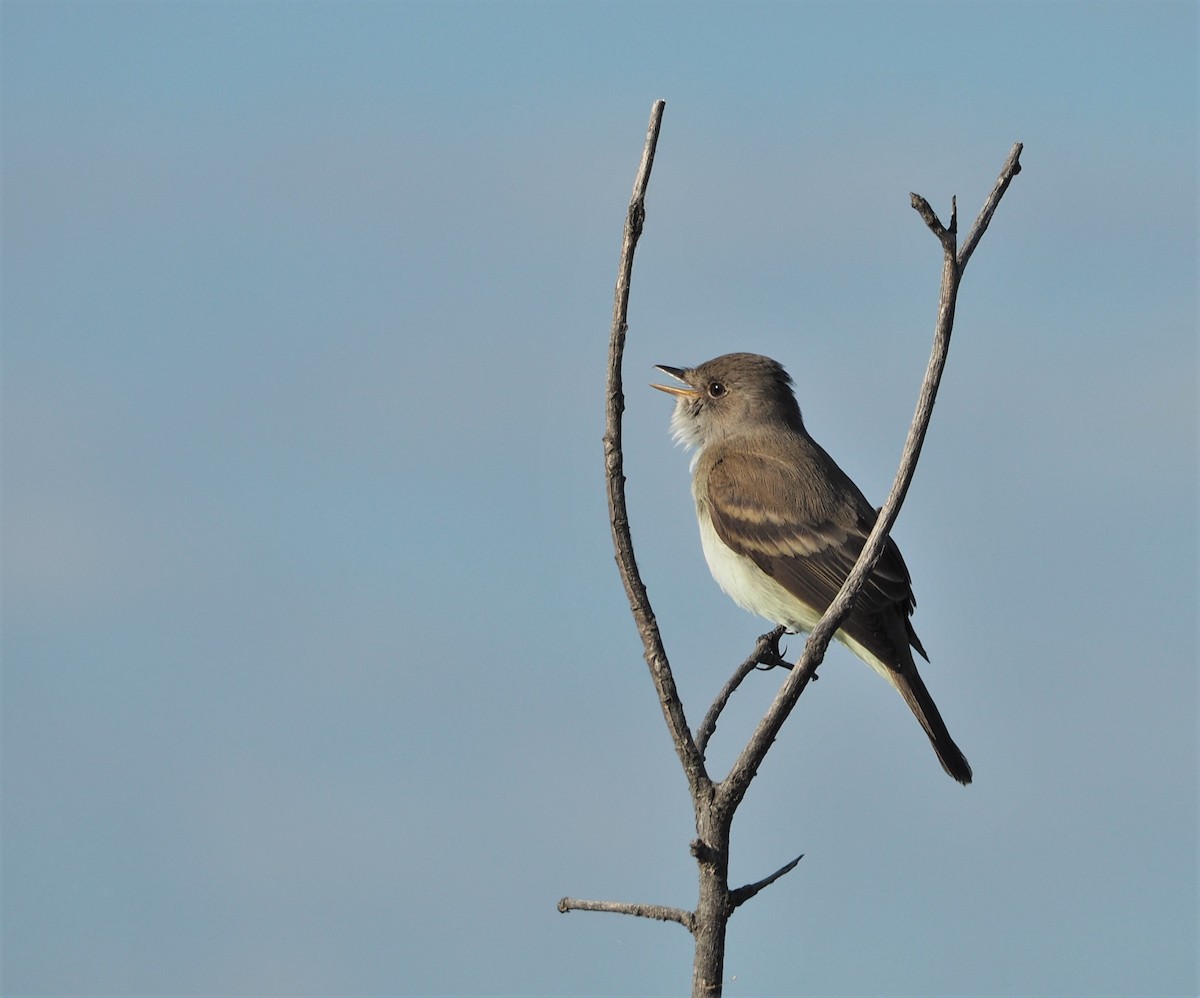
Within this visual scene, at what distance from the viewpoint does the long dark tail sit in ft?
34.2

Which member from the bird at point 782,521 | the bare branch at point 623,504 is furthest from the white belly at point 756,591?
the bare branch at point 623,504

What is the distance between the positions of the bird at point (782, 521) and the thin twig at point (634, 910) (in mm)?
5050

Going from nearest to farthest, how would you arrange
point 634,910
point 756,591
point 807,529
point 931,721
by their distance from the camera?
point 634,910 < point 931,721 < point 807,529 < point 756,591

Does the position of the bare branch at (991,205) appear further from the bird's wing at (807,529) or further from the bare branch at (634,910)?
the bird's wing at (807,529)

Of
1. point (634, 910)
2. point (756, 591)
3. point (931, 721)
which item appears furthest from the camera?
point (756, 591)

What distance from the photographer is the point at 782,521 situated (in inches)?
465

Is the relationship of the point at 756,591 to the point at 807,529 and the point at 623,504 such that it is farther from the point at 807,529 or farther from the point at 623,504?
the point at 623,504

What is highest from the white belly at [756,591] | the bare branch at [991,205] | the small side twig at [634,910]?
the bare branch at [991,205]

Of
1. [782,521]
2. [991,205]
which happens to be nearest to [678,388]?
[782,521]

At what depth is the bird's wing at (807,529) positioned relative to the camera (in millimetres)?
11078

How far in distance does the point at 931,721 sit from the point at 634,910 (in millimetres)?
5445

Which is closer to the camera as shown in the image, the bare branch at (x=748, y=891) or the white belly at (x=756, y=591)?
the bare branch at (x=748, y=891)

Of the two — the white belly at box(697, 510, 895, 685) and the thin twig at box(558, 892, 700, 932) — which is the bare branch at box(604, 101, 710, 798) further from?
the white belly at box(697, 510, 895, 685)

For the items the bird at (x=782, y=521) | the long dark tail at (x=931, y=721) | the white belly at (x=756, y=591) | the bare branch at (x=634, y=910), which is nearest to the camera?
the bare branch at (x=634, y=910)
